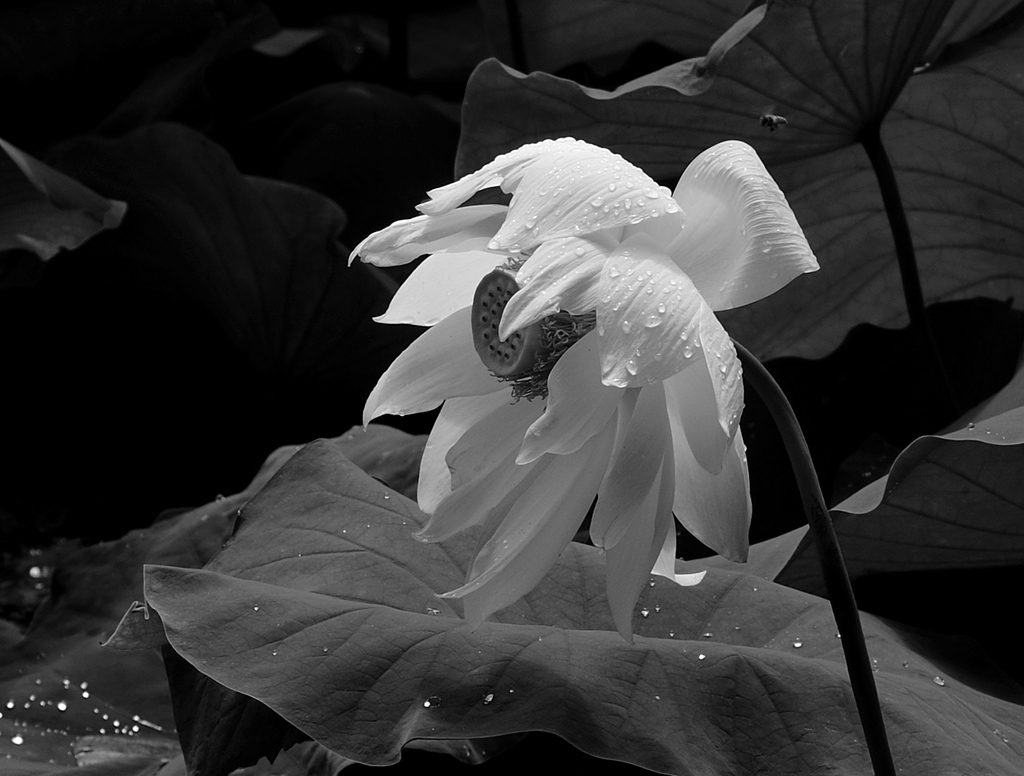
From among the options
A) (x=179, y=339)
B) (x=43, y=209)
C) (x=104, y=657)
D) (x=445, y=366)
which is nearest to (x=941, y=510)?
(x=445, y=366)

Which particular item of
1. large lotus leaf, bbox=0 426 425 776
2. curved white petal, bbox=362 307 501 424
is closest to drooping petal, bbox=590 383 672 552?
curved white petal, bbox=362 307 501 424

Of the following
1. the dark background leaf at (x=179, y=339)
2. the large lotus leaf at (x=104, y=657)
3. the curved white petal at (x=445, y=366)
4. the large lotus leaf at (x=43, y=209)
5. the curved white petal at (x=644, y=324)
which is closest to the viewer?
the curved white petal at (x=644, y=324)

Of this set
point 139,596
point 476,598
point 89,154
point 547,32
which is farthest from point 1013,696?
point 89,154

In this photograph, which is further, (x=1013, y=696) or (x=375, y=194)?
(x=375, y=194)

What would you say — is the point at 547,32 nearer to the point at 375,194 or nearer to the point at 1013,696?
the point at 375,194

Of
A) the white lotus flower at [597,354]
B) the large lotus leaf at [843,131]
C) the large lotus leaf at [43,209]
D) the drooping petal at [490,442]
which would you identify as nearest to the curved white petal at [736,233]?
the white lotus flower at [597,354]

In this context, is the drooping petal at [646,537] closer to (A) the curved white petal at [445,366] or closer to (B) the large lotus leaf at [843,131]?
(A) the curved white petal at [445,366]

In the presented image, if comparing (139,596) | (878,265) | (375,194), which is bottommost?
(139,596)
